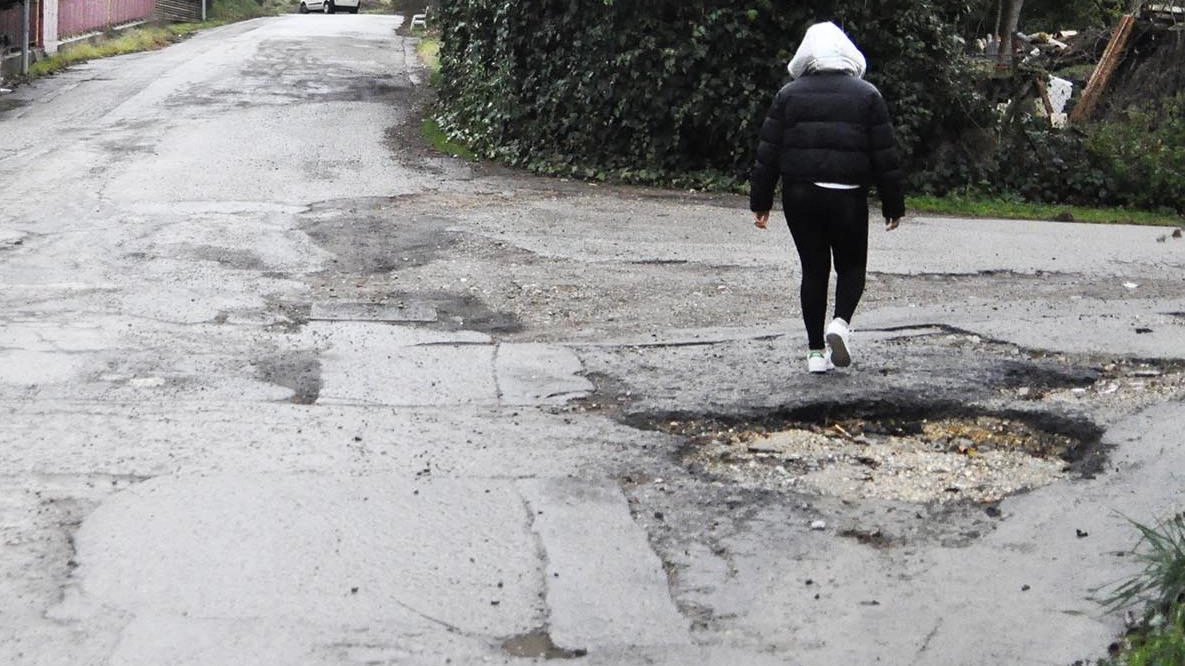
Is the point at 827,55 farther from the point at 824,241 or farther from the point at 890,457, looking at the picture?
the point at 890,457

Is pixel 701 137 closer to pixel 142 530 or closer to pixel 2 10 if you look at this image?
pixel 142 530

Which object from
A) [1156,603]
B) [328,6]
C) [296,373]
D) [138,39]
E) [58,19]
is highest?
[1156,603]

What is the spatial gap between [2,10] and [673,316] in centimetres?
2040

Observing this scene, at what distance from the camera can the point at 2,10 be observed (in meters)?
25.8

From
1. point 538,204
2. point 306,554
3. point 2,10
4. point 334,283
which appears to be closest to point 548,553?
point 306,554

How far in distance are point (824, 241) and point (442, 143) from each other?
1178 cm

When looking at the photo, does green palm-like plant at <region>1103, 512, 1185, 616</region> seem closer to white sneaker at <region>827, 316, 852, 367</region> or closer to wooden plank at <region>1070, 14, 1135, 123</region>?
white sneaker at <region>827, 316, 852, 367</region>

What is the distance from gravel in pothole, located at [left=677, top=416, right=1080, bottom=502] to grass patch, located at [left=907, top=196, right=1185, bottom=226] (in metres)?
8.44

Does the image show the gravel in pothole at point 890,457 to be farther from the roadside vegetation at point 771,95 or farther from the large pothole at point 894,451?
the roadside vegetation at point 771,95

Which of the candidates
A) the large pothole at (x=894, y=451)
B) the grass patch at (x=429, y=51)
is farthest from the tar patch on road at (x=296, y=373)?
the grass patch at (x=429, y=51)

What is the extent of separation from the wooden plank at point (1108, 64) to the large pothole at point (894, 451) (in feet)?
48.2

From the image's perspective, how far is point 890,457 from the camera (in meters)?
6.55

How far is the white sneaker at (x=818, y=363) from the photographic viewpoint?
25.5ft

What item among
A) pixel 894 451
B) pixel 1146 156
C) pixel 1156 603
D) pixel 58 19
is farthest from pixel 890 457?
pixel 58 19
